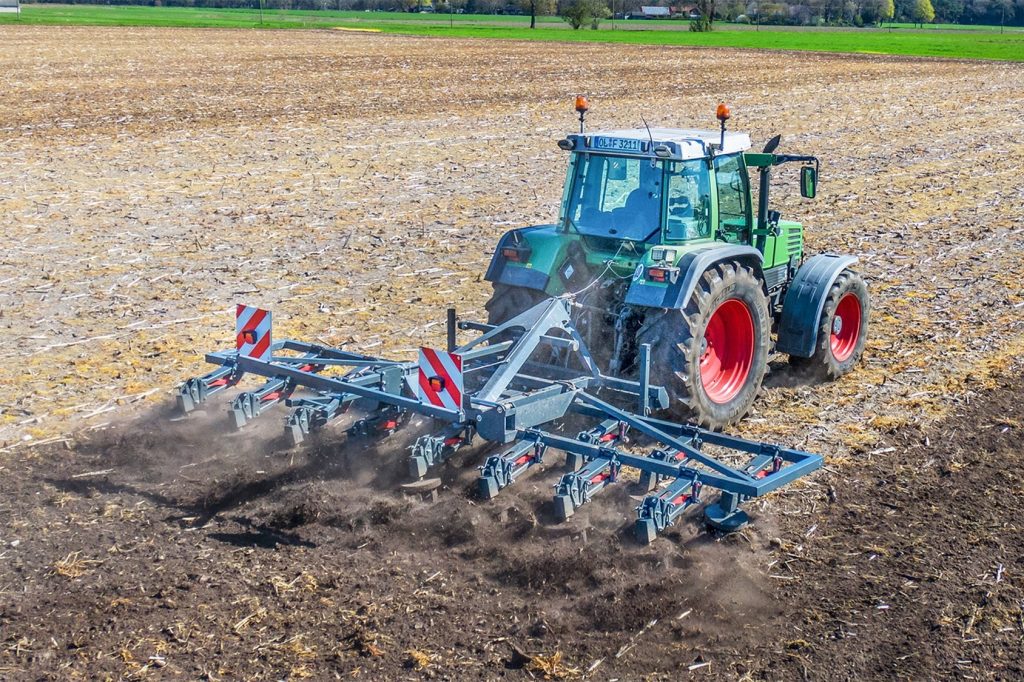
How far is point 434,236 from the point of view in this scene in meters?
14.5

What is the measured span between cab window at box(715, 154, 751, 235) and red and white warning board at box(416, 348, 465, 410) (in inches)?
114

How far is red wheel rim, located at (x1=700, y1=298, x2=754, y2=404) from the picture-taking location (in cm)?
881

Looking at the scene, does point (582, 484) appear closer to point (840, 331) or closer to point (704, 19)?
point (840, 331)

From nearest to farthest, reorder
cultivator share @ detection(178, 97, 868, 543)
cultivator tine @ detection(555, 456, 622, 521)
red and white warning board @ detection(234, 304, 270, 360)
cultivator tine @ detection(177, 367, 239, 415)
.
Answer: cultivator tine @ detection(555, 456, 622, 521)
cultivator share @ detection(178, 97, 868, 543)
red and white warning board @ detection(234, 304, 270, 360)
cultivator tine @ detection(177, 367, 239, 415)

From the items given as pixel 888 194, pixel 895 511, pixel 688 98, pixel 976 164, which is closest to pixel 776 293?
pixel 895 511

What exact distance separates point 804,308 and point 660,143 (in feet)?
6.71

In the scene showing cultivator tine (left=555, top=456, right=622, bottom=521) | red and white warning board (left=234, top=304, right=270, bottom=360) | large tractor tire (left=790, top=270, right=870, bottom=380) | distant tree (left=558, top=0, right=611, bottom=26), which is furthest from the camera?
distant tree (left=558, top=0, right=611, bottom=26)

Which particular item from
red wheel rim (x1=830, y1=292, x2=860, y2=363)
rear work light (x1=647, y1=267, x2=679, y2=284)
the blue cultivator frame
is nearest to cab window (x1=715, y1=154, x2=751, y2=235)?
rear work light (x1=647, y1=267, x2=679, y2=284)

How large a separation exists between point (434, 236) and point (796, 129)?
13.5m

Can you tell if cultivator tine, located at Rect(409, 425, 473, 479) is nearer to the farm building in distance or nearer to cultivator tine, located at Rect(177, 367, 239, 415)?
cultivator tine, located at Rect(177, 367, 239, 415)

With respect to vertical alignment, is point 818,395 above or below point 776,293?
below

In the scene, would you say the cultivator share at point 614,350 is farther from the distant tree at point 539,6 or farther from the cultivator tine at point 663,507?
the distant tree at point 539,6

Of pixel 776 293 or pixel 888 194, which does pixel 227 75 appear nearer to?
pixel 888 194

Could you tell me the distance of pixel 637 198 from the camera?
8656 millimetres
